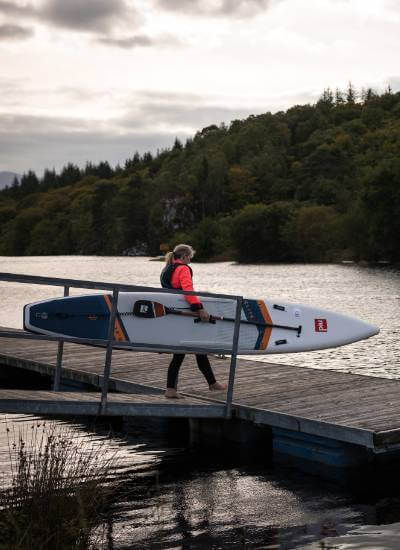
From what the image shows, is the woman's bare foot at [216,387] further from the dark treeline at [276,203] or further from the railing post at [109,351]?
the dark treeline at [276,203]

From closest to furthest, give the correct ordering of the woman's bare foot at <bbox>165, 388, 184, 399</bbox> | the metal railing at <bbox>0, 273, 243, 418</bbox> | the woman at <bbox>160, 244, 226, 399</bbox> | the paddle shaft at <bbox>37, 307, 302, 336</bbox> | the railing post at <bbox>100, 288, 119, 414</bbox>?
the metal railing at <bbox>0, 273, 243, 418</bbox> < the railing post at <bbox>100, 288, 119, 414</bbox> < the woman at <bbox>160, 244, 226, 399</bbox> < the woman's bare foot at <bbox>165, 388, 184, 399</bbox> < the paddle shaft at <bbox>37, 307, 302, 336</bbox>

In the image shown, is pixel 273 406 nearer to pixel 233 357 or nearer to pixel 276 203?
pixel 233 357

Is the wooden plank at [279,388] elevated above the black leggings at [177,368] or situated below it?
below

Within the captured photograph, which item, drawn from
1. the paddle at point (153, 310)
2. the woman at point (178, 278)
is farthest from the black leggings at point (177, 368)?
the paddle at point (153, 310)

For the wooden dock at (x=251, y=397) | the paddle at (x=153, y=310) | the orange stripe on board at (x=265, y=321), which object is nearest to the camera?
the wooden dock at (x=251, y=397)

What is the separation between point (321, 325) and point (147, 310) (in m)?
2.88

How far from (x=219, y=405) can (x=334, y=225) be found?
361 feet

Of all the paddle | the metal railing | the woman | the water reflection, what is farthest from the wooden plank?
the water reflection

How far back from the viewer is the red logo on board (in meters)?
12.6

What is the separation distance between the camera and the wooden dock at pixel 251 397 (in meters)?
9.46

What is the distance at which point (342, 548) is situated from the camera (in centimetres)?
788

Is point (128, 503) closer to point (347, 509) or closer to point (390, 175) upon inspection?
point (347, 509)

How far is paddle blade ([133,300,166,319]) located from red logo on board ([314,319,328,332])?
8.41 ft

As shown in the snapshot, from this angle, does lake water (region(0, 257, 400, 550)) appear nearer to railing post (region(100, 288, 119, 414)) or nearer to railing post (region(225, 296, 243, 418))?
railing post (region(225, 296, 243, 418))
